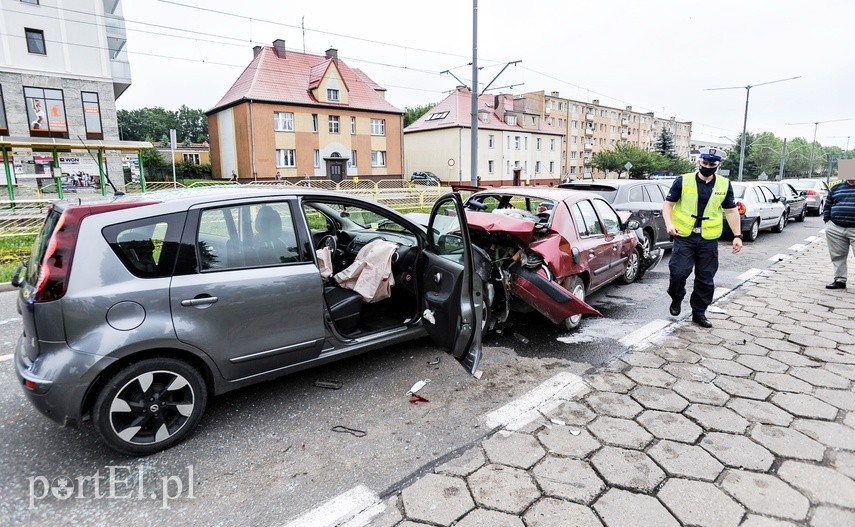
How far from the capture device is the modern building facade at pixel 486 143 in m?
48.0

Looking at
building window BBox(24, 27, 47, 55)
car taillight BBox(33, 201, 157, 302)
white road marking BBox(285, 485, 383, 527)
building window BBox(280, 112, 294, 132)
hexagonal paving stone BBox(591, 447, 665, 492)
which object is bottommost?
white road marking BBox(285, 485, 383, 527)

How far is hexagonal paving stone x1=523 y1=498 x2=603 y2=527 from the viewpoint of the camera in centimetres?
234

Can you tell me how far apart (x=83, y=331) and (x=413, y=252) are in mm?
2465

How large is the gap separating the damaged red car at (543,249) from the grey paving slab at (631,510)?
162cm

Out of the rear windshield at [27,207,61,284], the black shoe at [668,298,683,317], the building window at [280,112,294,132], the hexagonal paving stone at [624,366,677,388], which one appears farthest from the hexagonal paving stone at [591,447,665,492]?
the building window at [280,112,294,132]

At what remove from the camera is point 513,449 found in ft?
9.77

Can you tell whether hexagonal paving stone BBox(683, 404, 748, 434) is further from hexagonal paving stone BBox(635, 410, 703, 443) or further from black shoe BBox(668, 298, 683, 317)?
black shoe BBox(668, 298, 683, 317)

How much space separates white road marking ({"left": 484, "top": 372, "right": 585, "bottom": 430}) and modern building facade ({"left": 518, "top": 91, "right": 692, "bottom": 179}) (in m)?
59.0

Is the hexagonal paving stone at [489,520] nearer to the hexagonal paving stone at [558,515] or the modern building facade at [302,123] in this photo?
the hexagonal paving stone at [558,515]

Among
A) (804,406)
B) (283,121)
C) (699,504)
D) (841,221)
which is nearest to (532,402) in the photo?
(699,504)

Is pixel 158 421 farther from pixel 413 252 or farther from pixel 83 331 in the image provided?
pixel 413 252

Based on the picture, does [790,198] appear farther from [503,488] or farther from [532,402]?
[503,488]

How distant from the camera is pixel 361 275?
13.4ft

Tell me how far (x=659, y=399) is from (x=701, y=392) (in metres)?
0.40
